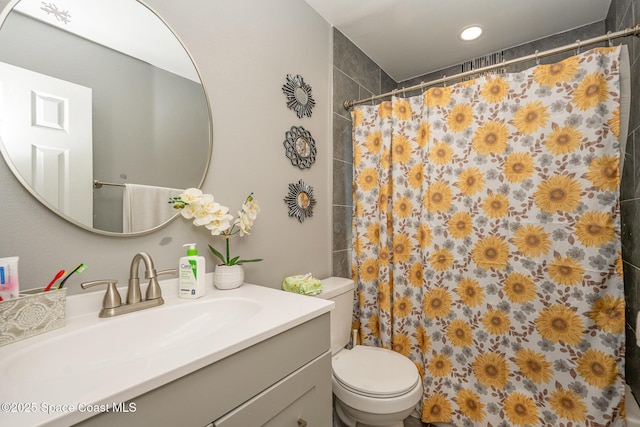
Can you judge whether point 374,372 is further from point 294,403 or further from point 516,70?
point 516,70

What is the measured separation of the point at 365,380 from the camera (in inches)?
50.7

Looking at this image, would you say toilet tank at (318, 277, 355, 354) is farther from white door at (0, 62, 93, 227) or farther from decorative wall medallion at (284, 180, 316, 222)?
white door at (0, 62, 93, 227)

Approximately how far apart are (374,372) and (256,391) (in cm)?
85

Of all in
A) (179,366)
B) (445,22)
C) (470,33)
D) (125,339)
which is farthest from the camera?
(470,33)

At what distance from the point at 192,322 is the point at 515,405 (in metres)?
1.57

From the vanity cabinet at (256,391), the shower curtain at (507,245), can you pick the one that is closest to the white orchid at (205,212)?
the vanity cabinet at (256,391)

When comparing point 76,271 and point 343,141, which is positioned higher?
point 343,141

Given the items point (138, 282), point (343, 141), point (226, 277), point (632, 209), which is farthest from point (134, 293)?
point (632, 209)

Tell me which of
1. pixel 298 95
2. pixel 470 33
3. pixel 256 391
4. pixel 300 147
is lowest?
pixel 256 391

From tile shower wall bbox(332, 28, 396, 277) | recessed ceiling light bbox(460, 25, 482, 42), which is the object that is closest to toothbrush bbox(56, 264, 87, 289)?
tile shower wall bbox(332, 28, 396, 277)

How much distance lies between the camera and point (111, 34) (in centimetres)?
92

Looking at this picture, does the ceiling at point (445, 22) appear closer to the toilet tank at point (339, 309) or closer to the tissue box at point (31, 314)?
the toilet tank at point (339, 309)

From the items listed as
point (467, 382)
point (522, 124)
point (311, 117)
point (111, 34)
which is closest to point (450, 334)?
point (467, 382)

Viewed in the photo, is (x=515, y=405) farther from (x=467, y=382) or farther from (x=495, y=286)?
(x=495, y=286)
